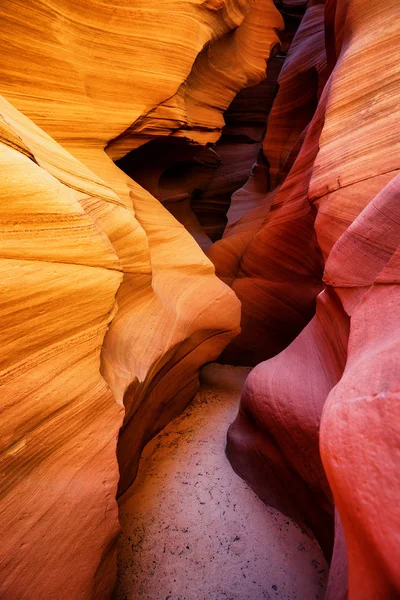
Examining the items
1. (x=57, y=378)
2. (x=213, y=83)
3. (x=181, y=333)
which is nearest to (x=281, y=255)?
(x=181, y=333)

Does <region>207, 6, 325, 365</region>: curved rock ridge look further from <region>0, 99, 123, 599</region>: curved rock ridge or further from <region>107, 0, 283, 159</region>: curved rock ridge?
<region>0, 99, 123, 599</region>: curved rock ridge

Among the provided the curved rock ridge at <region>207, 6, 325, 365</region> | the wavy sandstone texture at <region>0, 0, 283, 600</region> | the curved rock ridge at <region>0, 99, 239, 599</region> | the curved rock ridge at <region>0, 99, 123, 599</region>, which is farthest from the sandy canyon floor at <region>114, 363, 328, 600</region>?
the curved rock ridge at <region>207, 6, 325, 365</region>

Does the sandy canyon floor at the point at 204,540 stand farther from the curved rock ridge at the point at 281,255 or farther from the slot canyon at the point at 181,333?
the curved rock ridge at the point at 281,255

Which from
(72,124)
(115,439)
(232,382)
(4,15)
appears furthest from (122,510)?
(4,15)

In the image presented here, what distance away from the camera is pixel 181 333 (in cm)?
333

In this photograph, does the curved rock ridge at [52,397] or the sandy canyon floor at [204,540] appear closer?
the curved rock ridge at [52,397]

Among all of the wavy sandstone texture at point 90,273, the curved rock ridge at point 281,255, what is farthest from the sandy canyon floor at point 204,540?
the curved rock ridge at point 281,255

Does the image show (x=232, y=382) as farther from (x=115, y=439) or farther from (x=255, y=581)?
(x=115, y=439)

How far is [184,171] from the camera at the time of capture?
27.7 feet

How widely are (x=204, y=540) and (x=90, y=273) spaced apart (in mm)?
2111

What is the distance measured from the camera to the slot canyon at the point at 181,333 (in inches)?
58.4

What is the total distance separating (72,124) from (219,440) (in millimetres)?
3771

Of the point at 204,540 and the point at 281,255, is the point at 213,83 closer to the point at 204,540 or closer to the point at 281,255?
the point at 281,255

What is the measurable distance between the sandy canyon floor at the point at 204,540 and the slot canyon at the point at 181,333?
0.05 feet
